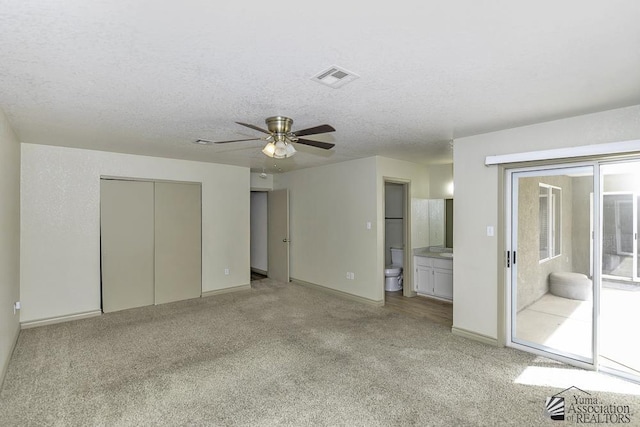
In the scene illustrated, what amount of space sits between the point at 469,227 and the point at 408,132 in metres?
1.34

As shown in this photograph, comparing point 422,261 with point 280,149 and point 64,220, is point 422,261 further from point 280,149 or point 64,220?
point 64,220

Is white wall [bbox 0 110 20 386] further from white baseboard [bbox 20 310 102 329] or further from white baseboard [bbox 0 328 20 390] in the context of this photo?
white baseboard [bbox 20 310 102 329]

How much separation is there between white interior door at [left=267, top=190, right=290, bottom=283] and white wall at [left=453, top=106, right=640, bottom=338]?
3670 mm

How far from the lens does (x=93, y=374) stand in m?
2.96

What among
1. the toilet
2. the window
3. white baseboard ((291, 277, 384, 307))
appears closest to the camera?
the window

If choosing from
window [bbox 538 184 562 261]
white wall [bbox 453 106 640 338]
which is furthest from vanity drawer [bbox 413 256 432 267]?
window [bbox 538 184 562 261]

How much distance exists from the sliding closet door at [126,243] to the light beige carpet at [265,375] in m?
0.51

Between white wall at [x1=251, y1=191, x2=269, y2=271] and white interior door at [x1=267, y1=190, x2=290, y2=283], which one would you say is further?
white wall at [x1=251, y1=191, x2=269, y2=271]

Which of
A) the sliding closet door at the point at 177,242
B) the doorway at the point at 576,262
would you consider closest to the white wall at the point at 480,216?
the doorway at the point at 576,262

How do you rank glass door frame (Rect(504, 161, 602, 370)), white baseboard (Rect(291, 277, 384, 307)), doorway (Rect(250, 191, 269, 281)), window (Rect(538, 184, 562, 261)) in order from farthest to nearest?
doorway (Rect(250, 191, 269, 281)), white baseboard (Rect(291, 277, 384, 307)), window (Rect(538, 184, 562, 261)), glass door frame (Rect(504, 161, 602, 370))

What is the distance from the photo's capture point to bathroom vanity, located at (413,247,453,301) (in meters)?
5.39

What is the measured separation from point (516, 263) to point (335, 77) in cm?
286

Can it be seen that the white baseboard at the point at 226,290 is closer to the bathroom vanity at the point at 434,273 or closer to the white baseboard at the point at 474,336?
the bathroom vanity at the point at 434,273

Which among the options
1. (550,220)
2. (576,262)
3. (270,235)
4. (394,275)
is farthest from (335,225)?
(576,262)
